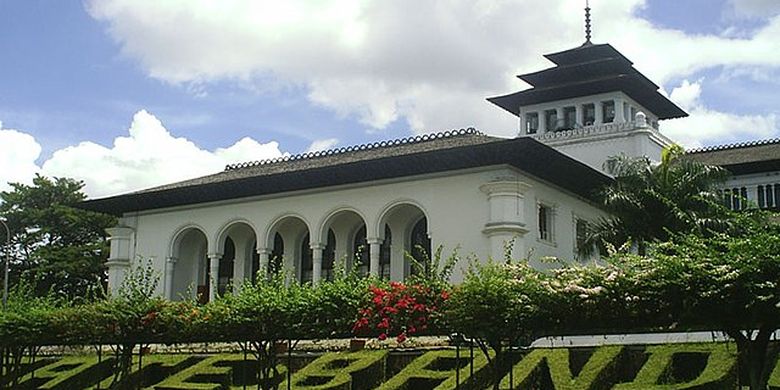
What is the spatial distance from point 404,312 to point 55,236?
126 feet

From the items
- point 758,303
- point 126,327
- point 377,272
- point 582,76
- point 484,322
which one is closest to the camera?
point 758,303

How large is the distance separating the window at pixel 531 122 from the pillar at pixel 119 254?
20522 mm

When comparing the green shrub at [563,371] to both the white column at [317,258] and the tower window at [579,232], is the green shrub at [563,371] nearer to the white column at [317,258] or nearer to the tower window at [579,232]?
the tower window at [579,232]

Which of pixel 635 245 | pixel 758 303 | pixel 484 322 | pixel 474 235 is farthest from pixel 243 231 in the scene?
pixel 758 303

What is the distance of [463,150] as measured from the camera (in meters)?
34.0

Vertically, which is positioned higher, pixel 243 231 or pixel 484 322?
pixel 243 231

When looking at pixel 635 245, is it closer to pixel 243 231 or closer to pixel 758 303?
pixel 243 231

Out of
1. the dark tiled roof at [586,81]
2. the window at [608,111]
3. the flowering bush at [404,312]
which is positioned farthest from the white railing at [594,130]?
the flowering bush at [404,312]

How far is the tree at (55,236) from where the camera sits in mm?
51312

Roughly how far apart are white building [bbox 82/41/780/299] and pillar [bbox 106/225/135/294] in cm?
5

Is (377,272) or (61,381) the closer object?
(61,381)

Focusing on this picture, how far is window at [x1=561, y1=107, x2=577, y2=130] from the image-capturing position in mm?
50875

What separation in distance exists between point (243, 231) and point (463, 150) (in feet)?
43.6

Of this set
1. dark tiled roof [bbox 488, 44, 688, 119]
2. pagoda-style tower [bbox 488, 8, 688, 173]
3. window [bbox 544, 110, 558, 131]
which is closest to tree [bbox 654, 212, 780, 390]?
pagoda-style tower [bbox 488, 8, 688, 173]
